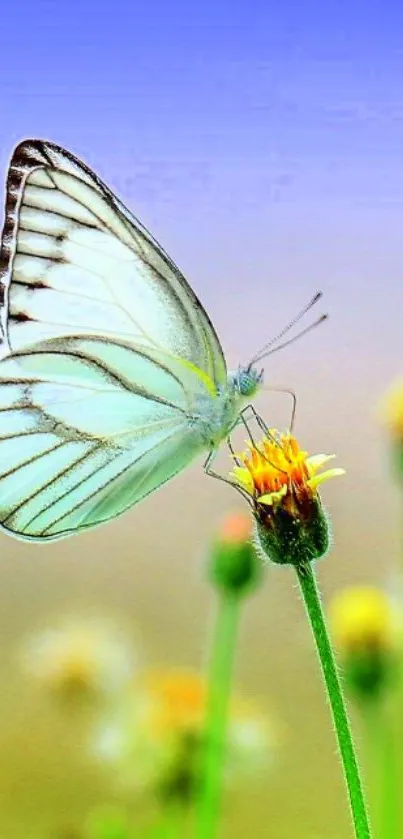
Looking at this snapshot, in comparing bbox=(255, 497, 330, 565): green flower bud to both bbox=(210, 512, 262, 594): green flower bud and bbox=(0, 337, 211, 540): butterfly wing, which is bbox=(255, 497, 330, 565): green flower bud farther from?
bbox=(210, 512, 262, 594): green flower bud

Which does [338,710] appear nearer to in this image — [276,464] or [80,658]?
[276,464]

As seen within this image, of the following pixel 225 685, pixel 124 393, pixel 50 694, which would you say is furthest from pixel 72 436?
pixel 50 694


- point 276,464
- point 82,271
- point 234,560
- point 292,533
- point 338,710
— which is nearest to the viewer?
point 338,710

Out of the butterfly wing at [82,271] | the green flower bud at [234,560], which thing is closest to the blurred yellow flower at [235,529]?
the green flower bud at [234,560]

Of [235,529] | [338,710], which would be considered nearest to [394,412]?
[235,529]

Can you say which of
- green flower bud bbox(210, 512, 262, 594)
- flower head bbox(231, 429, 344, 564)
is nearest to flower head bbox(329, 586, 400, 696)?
green flower bud bbox(210, 512, 262, 594)

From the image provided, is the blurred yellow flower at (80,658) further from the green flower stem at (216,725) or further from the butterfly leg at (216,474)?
the butterfly leg at (216,474)
